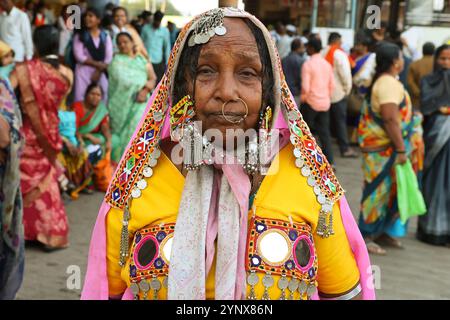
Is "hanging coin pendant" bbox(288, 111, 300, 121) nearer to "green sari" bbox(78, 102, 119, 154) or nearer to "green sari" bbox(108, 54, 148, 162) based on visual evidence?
"green sari" bbox(78, 102, 119, 154)

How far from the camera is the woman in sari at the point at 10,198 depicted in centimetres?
400

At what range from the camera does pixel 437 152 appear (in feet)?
21.2

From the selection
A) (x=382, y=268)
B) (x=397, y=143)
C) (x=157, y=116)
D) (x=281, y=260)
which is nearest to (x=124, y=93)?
(x=397, y=143)

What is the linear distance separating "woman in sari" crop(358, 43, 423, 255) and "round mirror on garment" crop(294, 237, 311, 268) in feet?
12.7

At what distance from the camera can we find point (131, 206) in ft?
6.25

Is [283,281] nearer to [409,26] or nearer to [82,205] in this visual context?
[82,205]

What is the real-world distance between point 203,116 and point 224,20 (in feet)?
0.83

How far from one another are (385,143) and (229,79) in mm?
4267

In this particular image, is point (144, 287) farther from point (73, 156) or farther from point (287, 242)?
point (73, 156)

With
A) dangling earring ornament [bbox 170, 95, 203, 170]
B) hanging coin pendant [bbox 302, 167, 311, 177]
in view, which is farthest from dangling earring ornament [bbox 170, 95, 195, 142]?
hanging coin pendant [bbox 302, 167, 311, 177]

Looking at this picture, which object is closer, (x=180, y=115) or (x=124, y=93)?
(x=180, y=115)

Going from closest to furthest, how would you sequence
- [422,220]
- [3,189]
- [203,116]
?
[203,116] → [3,189] → [422,220]

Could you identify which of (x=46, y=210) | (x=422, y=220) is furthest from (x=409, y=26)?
(x=46, y=210)

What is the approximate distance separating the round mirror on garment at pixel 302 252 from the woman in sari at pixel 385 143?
388 cm
